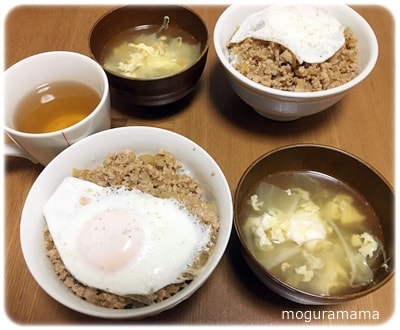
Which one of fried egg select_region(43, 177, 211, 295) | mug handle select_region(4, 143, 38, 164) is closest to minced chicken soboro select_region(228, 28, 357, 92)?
fried egg select_region(43, 177, 211, 295)

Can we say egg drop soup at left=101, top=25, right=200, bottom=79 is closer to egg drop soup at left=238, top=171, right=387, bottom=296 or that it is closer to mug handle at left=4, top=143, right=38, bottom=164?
mug handle at left=4, top=143, right=38, bottom=164

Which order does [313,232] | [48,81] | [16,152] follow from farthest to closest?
[48,81], [16,152], [313,232]

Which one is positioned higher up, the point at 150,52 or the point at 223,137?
the point at 150,52

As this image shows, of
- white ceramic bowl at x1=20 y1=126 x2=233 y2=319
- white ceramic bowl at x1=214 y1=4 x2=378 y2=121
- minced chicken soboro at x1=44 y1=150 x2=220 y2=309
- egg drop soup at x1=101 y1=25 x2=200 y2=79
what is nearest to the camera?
white ceramic bowl at x1=20 y1=126 x2=233 y2=319

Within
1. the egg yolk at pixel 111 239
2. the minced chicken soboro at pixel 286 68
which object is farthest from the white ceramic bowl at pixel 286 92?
the egg yolk at pixel 111 239

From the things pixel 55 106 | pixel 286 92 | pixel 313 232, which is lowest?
pixel 313 232

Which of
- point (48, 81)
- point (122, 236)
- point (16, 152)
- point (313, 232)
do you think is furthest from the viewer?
point (48, 81)

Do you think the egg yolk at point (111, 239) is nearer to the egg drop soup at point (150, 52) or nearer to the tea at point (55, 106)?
the tea at point (55, 106)

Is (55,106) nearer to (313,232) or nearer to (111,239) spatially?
(111,239)

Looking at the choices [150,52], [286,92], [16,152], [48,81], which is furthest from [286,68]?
[16,152]
